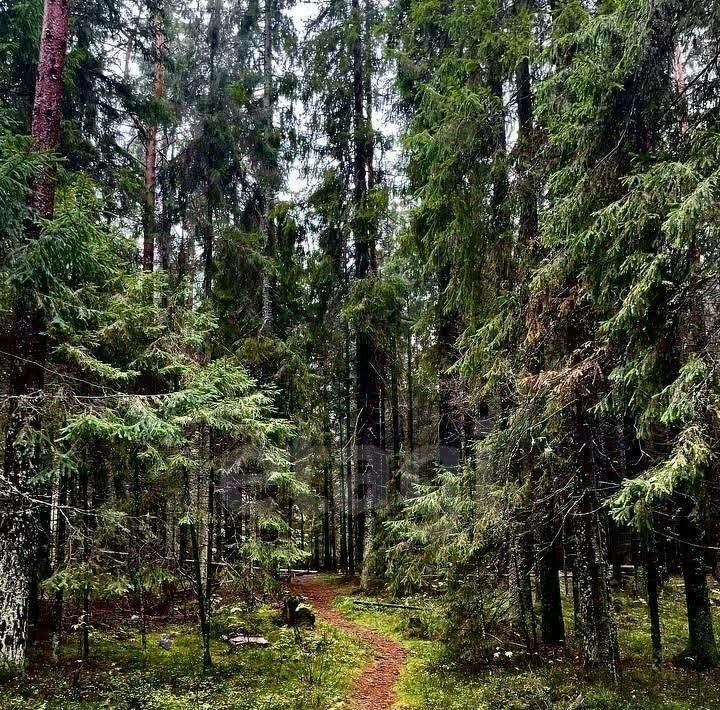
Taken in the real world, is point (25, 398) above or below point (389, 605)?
above

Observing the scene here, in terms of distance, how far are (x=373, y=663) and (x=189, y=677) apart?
2961mm

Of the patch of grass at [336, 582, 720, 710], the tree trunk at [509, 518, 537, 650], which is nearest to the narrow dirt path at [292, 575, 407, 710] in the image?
the patch of grass at [336, 582, 720, 710]

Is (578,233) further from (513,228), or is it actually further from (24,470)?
(24,470)

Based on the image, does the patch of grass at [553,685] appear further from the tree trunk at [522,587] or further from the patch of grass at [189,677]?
the patch of grass at [189,677]

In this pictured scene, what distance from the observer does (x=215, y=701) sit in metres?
6.18

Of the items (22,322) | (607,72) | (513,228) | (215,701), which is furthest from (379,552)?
(607,72)

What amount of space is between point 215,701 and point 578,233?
7200mm

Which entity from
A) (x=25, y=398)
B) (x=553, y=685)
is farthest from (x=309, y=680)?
(x=25, y=398)

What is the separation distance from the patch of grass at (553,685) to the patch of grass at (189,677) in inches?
43.1

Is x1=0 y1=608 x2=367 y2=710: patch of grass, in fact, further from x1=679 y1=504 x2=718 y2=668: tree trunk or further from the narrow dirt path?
x1=679 y1=504 x2=718 y2=668: tree trunk

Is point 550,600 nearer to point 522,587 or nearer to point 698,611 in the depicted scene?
point 522,587

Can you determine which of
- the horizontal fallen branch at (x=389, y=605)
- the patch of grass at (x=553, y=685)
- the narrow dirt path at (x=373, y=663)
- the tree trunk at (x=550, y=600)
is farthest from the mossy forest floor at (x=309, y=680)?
the horizontal fallen branch at (x=389, y=605)

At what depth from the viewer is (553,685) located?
6242mm

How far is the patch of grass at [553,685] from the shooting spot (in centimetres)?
584
